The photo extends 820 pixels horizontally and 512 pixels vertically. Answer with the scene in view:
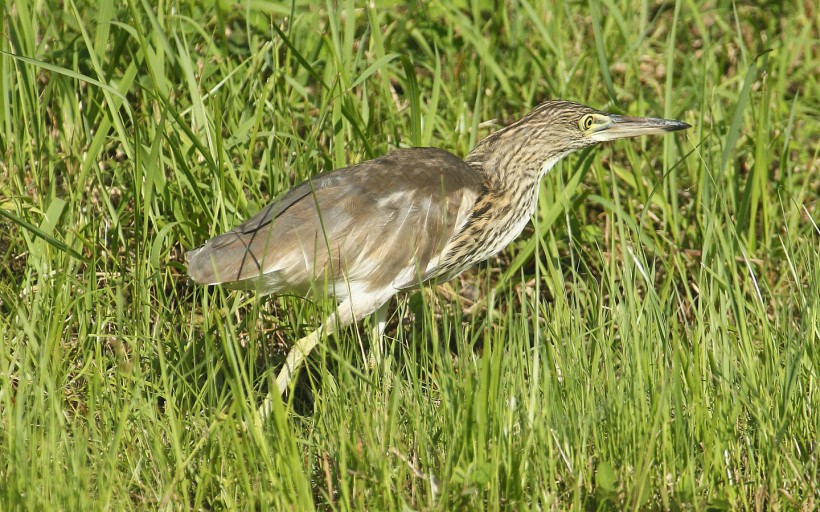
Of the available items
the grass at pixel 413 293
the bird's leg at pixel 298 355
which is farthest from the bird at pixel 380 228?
the grass at pixel 413 293

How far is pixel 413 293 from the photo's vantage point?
202 inches

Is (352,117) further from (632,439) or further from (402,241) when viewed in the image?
(632,439)

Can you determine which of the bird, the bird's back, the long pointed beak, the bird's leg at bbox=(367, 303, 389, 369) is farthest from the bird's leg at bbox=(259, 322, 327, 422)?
the long pointed beak

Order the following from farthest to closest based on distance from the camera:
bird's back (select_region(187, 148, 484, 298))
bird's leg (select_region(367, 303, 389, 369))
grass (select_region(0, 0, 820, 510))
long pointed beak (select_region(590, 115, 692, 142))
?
long pointed beak (select_region(590, 115, 692, 142)), bird's leg (select_region(367, 303, 389, 369)), bird's back (select_region(187, 148, 484, 298)), grass (select_region(0, 0, 820, 510))

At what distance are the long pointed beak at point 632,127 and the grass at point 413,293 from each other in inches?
7.8

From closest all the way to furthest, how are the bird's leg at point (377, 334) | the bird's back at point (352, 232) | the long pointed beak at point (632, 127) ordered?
1. the bird's back at point (352, 232)
2. the bird's leg at point (377, 334)
3. the long pointed beak at point (632, 127)

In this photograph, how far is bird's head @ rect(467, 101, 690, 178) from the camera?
486cm

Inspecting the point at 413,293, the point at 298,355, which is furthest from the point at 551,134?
the point at 298,355

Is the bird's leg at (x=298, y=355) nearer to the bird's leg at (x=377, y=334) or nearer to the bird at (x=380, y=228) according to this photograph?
the bird at (x=380, y=228)

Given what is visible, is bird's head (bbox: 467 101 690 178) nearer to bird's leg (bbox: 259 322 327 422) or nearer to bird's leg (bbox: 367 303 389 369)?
bird's leg (bbox: 367 303 389 369)

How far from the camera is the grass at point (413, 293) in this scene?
324 cm

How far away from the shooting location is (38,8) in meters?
5.01

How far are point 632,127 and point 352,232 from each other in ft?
4.42

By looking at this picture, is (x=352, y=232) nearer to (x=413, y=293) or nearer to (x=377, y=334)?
(x=377, y=334)
